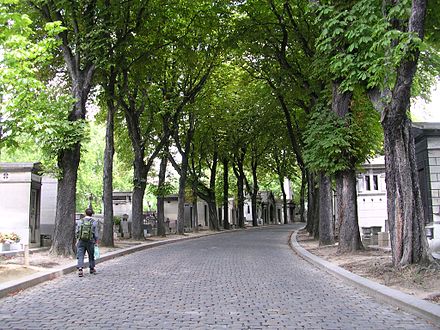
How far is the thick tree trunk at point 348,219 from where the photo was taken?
49.3 feet

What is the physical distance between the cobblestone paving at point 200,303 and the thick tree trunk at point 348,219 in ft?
9.12

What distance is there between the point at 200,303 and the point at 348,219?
27.2 ft

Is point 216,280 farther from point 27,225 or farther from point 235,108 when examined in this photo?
point 235,108

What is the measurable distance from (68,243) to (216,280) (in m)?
6.21

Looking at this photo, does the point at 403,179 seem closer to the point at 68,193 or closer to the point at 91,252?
the point at 91,252

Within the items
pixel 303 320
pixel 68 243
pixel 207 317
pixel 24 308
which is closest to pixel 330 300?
pixel 303 320

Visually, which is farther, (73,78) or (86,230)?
(73,78)

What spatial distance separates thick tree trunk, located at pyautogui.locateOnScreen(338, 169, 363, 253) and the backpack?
25.5 feet

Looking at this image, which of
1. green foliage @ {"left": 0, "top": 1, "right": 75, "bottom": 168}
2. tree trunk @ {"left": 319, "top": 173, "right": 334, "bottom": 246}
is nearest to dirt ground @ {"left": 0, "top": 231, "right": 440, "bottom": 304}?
tree trunk @ {"left": 319, "top": 173, "right": 334, "bottom": 246}

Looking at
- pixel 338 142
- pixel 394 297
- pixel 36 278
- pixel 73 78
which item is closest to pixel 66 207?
pixel 73 78

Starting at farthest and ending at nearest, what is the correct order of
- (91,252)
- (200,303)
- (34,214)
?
(34,214) < (91,252) < (200,303)

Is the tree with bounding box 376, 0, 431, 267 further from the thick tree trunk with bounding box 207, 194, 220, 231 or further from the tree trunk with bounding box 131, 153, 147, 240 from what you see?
the thick tree trunk with bounding box 207, 194, 220, 231

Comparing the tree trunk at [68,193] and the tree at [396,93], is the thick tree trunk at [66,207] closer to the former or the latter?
the tree trunk at [68,193]

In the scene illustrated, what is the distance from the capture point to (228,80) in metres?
31.2
